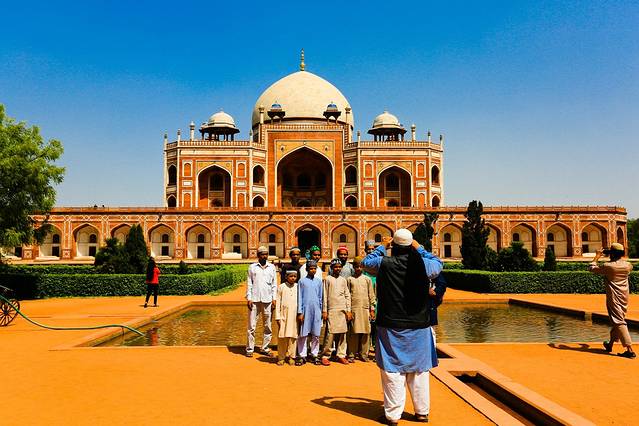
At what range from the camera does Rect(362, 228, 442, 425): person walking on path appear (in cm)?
383

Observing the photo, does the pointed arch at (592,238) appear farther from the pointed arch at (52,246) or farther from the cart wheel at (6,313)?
the pointed arch at (52,246)

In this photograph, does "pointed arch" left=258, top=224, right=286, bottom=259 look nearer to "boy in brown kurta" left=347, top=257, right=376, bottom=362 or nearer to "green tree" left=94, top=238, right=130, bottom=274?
"green tree" left=94, top=238, right=130, bottom=274

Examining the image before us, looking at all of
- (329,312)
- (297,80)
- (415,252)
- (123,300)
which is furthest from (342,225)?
(415,252)

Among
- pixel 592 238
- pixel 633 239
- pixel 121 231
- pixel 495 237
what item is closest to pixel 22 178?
pixel 121 231

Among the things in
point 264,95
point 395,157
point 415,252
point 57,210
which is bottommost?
point 415,252

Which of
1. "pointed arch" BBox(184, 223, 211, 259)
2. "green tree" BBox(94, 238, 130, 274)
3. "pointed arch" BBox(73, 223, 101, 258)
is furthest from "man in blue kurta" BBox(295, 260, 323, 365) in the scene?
"pointed arch" BBox(73, 223, 101, 258)

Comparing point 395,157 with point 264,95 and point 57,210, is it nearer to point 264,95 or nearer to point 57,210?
point 264,95

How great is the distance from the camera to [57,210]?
32.9 m

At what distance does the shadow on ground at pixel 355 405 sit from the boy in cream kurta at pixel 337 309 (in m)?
1.52

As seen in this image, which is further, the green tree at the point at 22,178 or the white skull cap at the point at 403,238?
the green tree at the point at 22,178

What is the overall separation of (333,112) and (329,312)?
37516 mm

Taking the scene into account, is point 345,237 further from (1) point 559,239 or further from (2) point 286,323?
(2) point 286,323

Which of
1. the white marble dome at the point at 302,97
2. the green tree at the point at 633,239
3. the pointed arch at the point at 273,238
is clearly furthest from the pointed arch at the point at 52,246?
the green tree at the point at 633,239

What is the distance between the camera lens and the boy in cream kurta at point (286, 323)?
595cm
